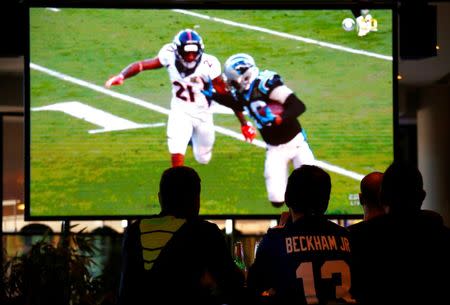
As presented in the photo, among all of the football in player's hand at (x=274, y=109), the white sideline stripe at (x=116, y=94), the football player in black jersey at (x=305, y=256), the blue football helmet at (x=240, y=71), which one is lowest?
the football player in black jersey at (x=305, y=256)

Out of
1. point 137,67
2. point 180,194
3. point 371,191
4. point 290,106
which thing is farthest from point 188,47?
point 180,194

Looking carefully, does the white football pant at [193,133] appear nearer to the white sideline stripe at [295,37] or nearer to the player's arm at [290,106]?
the player's arm at [290,106]

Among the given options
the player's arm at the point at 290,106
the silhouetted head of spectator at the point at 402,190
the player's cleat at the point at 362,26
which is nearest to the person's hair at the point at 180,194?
the silhouetted head of spectator at the point at 402,190

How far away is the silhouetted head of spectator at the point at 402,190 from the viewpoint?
3090 millimetres

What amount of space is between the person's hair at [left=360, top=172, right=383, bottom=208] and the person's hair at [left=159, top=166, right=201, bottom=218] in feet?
3.60

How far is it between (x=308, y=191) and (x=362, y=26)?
3.45 m

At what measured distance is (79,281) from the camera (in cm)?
631

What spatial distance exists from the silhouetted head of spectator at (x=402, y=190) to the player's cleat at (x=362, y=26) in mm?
3327

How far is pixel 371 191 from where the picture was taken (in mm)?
3926

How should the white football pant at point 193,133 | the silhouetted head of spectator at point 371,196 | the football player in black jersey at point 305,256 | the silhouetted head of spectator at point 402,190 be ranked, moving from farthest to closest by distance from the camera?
the white football pant at point 193,133, the silhouetted head of spectator at point 371,196, the silhouetted head of spectator at point 402,190, the football player in black jersey at point 305,256

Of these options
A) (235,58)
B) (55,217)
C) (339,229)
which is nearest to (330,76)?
(235,58)

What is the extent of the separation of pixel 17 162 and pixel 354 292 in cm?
705

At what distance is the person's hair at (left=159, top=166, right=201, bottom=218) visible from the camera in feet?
10.4

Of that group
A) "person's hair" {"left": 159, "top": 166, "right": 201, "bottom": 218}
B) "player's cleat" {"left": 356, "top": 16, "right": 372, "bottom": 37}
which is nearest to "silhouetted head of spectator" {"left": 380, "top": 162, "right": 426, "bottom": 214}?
"person's hair" {"left": 159, "top": 166, "right": 201, "bottom": 218}
